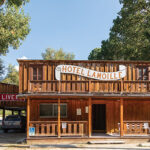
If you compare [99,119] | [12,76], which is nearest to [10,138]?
[99,119]

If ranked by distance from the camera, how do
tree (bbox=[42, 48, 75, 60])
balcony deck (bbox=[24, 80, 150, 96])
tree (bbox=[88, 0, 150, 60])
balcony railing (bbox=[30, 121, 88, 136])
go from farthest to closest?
tree (bbox=[42, 48, 75, 60])
tree (bbox=[88, 0, 150, 60])
balcony deck (bbox=[24, 80, 150, 96])
balcony railing (bbox=[30, 121, 88, 136])

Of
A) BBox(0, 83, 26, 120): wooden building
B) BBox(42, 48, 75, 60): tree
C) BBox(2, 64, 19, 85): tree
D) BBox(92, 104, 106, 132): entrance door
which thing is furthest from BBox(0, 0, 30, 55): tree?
BBox(42, 48, 75, 60): tree

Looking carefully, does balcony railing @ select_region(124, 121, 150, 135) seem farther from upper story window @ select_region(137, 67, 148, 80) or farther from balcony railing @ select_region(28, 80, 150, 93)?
upper story window @ select_region(137, 67, 148, 80)

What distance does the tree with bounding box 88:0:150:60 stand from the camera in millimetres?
27766

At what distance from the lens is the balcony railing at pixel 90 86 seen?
16078 millimetres

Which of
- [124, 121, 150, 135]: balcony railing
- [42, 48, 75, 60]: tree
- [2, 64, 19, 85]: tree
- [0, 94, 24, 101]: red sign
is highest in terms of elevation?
[42, 48, 75, 60]: tree

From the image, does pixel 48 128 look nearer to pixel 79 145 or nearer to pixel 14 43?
pixel 79 145

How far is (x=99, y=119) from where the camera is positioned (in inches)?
744

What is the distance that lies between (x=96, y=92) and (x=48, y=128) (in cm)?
390

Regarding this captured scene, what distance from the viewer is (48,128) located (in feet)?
52.1

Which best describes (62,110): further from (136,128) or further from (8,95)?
(8,95)

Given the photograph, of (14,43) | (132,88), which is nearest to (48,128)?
(132,88)

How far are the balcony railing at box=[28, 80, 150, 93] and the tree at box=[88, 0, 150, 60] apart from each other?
12316 millimetres

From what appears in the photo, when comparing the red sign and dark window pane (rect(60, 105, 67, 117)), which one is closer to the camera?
dark window pane (rect(60, 105, 67, 117))
